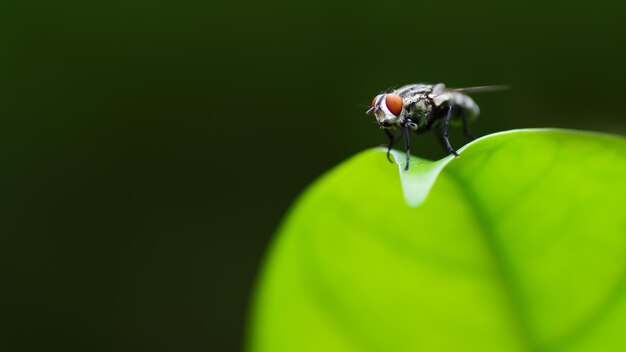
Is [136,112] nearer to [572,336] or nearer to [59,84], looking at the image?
[59,84]

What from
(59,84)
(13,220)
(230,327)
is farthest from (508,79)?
(13,220)

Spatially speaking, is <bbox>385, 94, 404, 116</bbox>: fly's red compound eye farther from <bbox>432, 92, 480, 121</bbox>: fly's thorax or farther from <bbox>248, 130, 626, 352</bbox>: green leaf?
<bbox>248, 130, 626, 352</bbox>: green leaf

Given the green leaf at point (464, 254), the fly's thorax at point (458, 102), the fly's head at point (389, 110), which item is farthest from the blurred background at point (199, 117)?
the green leaf at point (464, 254)

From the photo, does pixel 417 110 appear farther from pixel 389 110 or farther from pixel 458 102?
pixel 458 102

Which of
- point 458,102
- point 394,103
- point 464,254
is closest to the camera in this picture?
point 464,254

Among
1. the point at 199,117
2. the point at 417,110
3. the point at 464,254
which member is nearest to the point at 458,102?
the point at 417,110

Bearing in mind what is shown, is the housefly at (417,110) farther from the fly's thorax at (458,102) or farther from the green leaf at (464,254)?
the green leaf at (464,254)

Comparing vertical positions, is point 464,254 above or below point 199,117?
below
